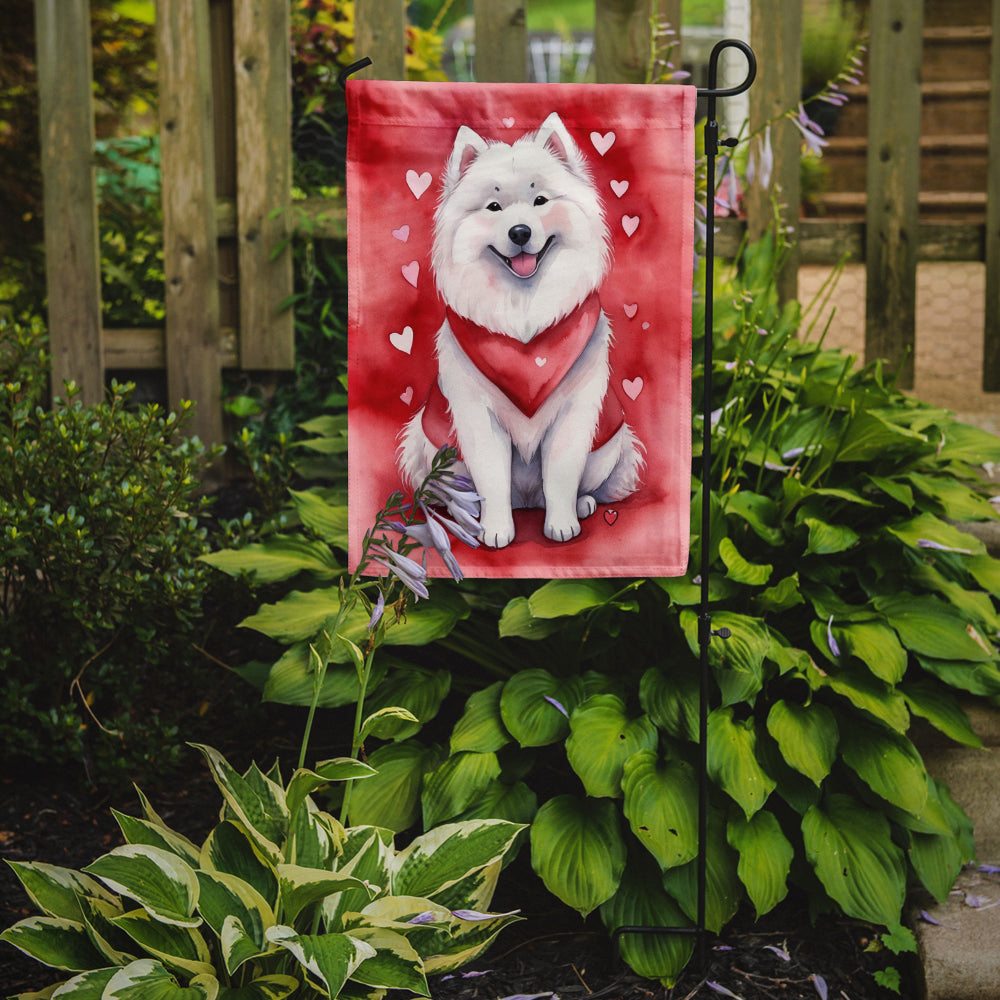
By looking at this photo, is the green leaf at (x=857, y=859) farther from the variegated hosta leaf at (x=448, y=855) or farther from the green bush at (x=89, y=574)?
the green bush at (x=89, y=574)

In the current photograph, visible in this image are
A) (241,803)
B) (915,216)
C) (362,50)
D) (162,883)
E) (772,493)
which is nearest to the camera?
(162,883)

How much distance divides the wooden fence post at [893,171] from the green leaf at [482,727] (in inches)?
82.3

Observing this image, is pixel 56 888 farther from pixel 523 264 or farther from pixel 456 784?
pixel 523 264

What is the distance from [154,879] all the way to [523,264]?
118 centimetres

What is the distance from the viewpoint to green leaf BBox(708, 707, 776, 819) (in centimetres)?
187

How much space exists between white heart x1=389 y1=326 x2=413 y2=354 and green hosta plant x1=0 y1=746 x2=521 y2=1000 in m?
0.73

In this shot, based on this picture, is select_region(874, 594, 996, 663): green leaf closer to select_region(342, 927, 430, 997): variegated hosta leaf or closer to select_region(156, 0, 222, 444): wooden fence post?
select_region(342, 927, 430, 997): variegated hosta leaf

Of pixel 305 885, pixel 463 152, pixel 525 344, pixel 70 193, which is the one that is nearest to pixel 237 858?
pixel 305 885

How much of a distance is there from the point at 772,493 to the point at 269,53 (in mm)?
2132

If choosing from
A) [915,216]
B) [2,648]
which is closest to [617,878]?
[2,648]

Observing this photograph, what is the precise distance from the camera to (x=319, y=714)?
256cm

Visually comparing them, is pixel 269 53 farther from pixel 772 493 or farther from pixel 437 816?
pixel 437 816

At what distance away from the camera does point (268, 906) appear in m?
1.53

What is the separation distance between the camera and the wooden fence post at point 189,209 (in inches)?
126
